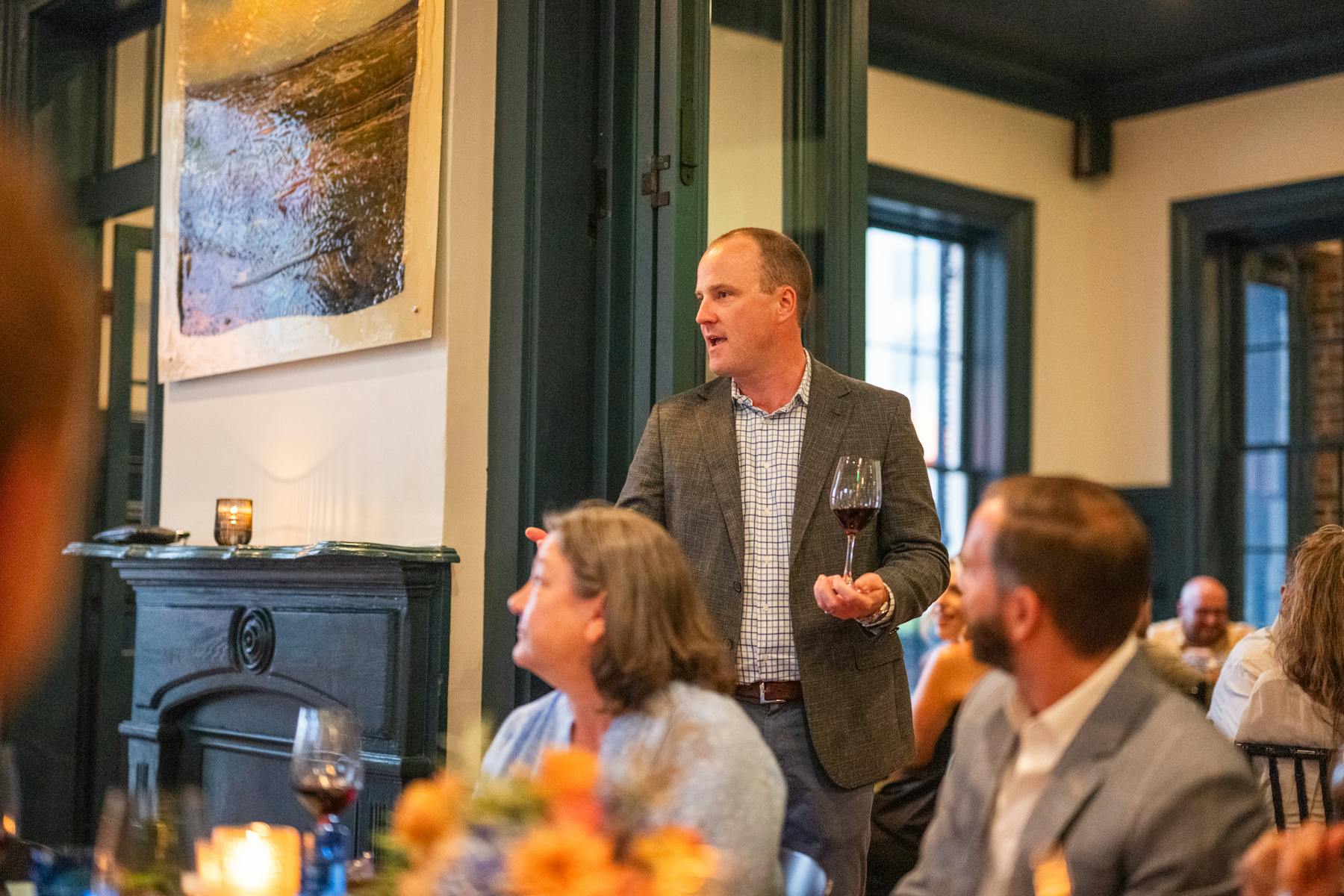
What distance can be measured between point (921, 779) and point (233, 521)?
75.7 inches

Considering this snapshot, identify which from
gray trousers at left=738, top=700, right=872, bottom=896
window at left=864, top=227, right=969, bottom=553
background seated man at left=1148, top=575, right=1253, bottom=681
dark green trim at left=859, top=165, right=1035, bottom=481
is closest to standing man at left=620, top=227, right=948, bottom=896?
gray trousers at left=738, top=700, right=872, bottom=896

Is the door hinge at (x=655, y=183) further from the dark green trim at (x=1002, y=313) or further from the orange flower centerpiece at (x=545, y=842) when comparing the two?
the dark green trim at (x=1002, y=313)

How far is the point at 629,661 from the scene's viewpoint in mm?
1775

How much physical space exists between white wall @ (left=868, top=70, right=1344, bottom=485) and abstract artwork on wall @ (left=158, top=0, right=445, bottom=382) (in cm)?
347

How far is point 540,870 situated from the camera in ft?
3.36

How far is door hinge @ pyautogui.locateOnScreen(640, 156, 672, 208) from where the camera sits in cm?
329

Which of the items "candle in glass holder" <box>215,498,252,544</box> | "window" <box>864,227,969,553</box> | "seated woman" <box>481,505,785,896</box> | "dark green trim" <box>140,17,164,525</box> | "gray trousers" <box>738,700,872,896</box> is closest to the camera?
"seated woman" <box>481,505,785,896</box>

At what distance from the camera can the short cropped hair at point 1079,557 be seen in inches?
60.8

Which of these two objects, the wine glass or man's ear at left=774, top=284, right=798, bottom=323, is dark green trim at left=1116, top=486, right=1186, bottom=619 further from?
the wine glass

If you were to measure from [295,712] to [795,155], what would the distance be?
190 centimetres

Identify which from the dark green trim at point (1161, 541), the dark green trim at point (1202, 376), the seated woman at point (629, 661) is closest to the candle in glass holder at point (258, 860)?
the seated woman at point (629, 661)

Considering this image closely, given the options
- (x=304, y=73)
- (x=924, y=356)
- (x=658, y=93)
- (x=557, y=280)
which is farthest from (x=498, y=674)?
(x=924, y=356)

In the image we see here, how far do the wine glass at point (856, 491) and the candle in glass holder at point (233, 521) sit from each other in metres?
2.04

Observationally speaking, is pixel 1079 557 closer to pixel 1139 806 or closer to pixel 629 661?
pixel 1139 806
